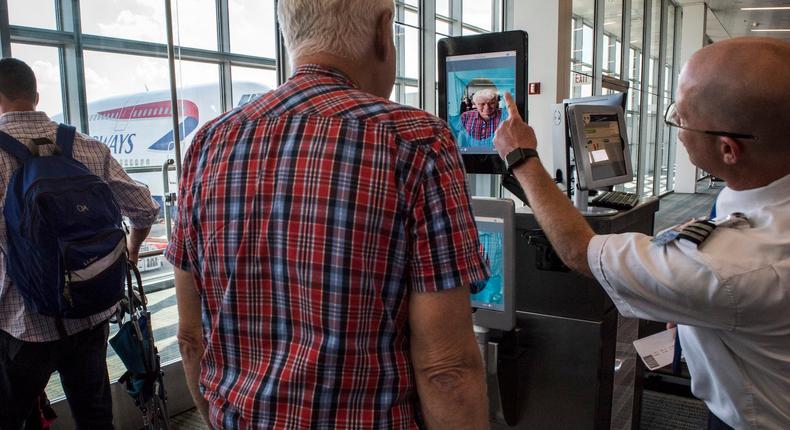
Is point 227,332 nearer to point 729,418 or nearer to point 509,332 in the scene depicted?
point 729,418

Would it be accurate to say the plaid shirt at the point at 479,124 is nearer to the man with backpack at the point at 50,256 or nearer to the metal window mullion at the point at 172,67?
the man with backpack at the point at 50,256

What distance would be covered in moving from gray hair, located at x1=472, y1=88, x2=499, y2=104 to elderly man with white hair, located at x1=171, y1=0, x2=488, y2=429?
97 cm

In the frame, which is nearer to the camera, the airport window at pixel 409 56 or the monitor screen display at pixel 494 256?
the monitor screen display at pixel 494 256

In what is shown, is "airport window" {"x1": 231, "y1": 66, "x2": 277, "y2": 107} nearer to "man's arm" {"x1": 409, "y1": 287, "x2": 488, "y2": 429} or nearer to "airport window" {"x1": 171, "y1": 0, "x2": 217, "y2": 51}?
"airport window" {"x1": 171, "y1": 0, "x2": 217, "y2": 51}

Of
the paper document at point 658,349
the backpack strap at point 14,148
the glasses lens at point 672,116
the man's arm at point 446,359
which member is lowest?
the paper document at point 658,349

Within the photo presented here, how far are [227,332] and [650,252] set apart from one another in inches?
33.0

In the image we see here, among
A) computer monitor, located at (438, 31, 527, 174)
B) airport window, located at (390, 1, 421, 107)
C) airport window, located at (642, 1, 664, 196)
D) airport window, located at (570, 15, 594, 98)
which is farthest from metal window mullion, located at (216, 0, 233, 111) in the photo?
airport window, located at (642, 1, 664, 196)

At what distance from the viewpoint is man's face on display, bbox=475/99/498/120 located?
1.83 m

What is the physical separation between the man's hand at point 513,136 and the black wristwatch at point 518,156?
0.7 inches

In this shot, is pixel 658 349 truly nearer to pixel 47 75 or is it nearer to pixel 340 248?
pixel 340 248

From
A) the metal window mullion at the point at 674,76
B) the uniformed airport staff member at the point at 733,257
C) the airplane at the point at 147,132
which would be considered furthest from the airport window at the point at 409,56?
the metal window mullion at the point at 674,76

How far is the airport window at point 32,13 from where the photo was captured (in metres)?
2.43

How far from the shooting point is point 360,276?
32.0 inches

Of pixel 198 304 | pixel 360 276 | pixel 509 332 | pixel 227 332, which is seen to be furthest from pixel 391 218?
pixel 509 332
